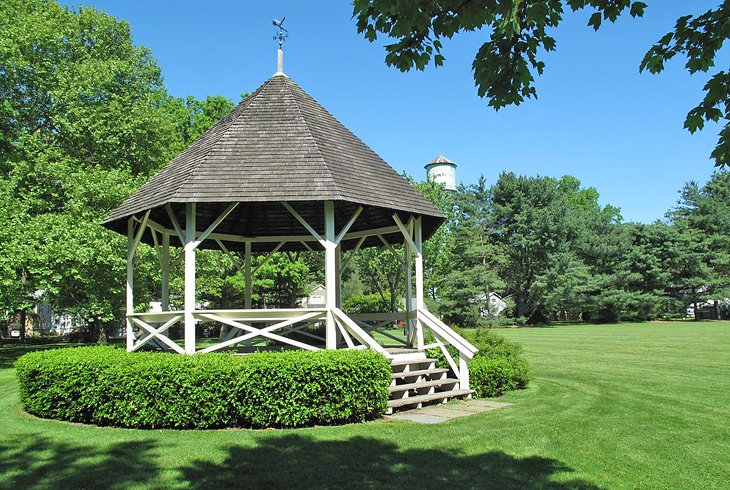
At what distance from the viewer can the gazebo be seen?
10172 mm

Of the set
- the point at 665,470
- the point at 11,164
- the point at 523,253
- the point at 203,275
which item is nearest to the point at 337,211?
the point at 665,470

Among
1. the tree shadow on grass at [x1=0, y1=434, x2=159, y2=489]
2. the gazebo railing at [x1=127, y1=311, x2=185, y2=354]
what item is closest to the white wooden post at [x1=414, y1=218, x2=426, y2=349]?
the gazebo railing at [x1=127, y1=311, x2=185, y2=354]

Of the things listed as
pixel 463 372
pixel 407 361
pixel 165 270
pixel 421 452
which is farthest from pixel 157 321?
pixel 421 452

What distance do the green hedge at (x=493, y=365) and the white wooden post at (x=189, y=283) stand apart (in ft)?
15.9

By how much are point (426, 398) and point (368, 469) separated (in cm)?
417

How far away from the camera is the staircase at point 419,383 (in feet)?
33.1

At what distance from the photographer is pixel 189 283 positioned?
1017 centimetres

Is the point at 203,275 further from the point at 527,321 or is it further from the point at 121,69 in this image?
the point at 527,321

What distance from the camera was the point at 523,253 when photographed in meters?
52.5

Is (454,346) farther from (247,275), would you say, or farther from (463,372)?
(247,275)

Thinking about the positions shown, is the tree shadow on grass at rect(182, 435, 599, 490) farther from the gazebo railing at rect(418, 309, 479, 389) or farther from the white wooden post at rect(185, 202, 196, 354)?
the gazebo railing at rect(418, 309, 479, 389)

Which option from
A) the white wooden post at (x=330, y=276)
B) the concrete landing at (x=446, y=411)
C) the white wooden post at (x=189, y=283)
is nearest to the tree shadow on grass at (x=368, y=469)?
the concrete landing at (x=446, y=411)

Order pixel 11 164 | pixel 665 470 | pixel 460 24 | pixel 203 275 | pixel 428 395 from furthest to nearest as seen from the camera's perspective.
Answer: pixel 203 275 < pixel 11 164 < pixel 428 395 < pixel 665 470 < pixel 460 24

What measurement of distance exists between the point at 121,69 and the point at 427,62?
22.7 meters
